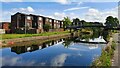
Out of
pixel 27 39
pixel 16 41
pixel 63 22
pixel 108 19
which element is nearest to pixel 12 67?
pixel 16 41

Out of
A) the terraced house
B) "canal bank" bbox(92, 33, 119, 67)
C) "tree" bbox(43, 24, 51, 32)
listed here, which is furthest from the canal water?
"tree" bbox(43, 24, 51, 32)

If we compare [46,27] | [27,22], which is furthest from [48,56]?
[46,27]

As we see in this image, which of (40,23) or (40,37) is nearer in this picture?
(40,37)

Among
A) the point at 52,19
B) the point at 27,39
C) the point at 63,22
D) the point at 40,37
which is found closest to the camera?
the point at 27,39

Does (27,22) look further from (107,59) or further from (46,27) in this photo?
(107,59)

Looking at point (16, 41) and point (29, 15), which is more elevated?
point (29, 15)

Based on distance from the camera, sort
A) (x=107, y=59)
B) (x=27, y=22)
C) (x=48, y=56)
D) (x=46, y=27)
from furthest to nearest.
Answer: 1. (x=46, y=27)
2. (x=27, y=22)
3. (x=48, y=56)
4. (x=107, y=59)

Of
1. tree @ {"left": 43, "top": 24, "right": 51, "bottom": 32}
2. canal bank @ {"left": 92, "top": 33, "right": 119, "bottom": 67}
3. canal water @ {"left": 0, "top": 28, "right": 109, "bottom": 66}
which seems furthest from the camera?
tree @ {"left": 43, "top": 24, "right": 51, "bottom": 32}

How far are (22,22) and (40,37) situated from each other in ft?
64.2

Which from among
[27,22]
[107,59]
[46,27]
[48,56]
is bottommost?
→ [48,56]

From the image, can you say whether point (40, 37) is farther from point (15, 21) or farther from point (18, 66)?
point (18, 66)

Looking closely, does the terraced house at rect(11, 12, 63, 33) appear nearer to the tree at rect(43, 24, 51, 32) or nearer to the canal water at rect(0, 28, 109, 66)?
the tree at rect(43, 24, 51, 32)

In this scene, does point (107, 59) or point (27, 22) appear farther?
point (27, 22)

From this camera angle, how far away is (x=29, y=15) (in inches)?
3187
